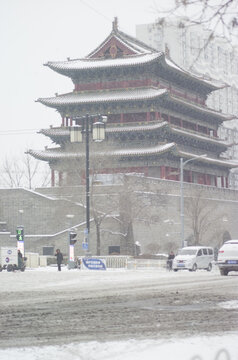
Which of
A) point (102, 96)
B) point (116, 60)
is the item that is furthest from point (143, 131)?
point (116, 60)

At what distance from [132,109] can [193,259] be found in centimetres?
2716

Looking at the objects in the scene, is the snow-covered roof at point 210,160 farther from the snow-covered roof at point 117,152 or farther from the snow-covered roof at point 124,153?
the snow-covered roof at point 117,152

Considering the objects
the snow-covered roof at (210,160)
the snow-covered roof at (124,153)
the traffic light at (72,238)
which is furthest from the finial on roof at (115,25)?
the traffic light at (72,238)

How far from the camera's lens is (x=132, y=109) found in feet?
216

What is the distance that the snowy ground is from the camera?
392 inches

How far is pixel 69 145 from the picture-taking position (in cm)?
6481

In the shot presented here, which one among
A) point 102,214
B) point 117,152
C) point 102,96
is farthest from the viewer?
point 102,96

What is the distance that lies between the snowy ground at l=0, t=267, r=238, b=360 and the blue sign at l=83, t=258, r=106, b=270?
699 inches

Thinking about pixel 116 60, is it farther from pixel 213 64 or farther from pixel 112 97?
pixel 213 64

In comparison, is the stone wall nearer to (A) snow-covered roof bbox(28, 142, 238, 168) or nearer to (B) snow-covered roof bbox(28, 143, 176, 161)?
(A) snow-covered roof bbox(28, 142, 238, 168)

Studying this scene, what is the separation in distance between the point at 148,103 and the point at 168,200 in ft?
33.1

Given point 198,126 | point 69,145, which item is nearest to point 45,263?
point 69,145

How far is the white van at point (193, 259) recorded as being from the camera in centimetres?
4062

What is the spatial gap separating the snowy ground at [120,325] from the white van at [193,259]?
1924cm
